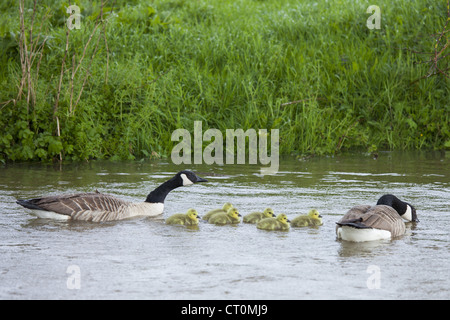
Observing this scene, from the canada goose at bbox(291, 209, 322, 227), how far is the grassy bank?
6207mm

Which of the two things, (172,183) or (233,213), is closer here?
(233,213)

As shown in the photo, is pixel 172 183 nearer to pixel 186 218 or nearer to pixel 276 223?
pixel 186 218

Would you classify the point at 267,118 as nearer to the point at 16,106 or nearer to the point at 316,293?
the point at 16,106

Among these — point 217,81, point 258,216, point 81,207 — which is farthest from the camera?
point 217,81

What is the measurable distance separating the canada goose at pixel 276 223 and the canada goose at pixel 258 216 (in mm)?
328

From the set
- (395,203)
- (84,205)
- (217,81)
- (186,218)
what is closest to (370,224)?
(395,203)

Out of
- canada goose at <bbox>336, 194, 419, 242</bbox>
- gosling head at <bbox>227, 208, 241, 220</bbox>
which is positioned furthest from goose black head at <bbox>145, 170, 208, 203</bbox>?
canada goose at <bbox>336, 194, 419, 242</bbox>

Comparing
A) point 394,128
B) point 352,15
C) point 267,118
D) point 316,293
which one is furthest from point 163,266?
point 352,15

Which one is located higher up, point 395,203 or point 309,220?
point 395,203

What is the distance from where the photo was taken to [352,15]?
18016 millimetres

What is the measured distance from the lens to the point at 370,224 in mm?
7512

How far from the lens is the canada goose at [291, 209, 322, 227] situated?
26.8ft

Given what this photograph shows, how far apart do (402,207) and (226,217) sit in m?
2.02

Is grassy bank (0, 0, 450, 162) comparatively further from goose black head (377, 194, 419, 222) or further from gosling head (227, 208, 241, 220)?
goose black head (377, 194, 419, 222)
